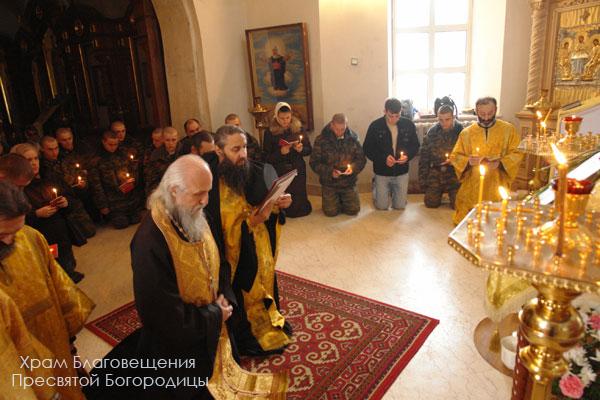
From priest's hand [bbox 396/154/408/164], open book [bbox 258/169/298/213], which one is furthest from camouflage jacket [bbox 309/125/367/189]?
open book [bbox 258/169/298/213]

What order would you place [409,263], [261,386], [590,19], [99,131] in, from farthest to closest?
1. [99,131]
2. [590,19]
3. [409,263]
4. [261,386]

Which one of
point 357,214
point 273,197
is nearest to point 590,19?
point 357,214

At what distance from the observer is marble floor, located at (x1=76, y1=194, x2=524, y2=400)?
10.4ft

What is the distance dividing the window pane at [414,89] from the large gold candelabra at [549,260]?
7735mm

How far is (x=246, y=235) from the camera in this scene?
134 inches

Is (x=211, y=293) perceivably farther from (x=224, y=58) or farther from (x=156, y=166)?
(x=224, y=58)

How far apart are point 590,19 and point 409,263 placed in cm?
434

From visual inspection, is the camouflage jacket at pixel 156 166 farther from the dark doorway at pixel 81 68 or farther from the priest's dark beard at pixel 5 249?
the priest's dark beard at pixel 5 249

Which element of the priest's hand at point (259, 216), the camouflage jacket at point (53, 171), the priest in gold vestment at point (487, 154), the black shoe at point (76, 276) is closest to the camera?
the priest's hand at point (259, 216)

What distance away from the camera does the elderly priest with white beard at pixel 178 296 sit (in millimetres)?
2322

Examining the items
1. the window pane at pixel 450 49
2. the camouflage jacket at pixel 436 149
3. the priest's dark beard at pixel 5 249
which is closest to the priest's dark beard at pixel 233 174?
the priest's dark beard at pixel 5 249

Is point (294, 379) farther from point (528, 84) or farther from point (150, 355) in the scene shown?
point (528, 84)

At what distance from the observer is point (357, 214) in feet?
22.9

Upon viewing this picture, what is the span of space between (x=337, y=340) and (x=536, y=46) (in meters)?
5.67
